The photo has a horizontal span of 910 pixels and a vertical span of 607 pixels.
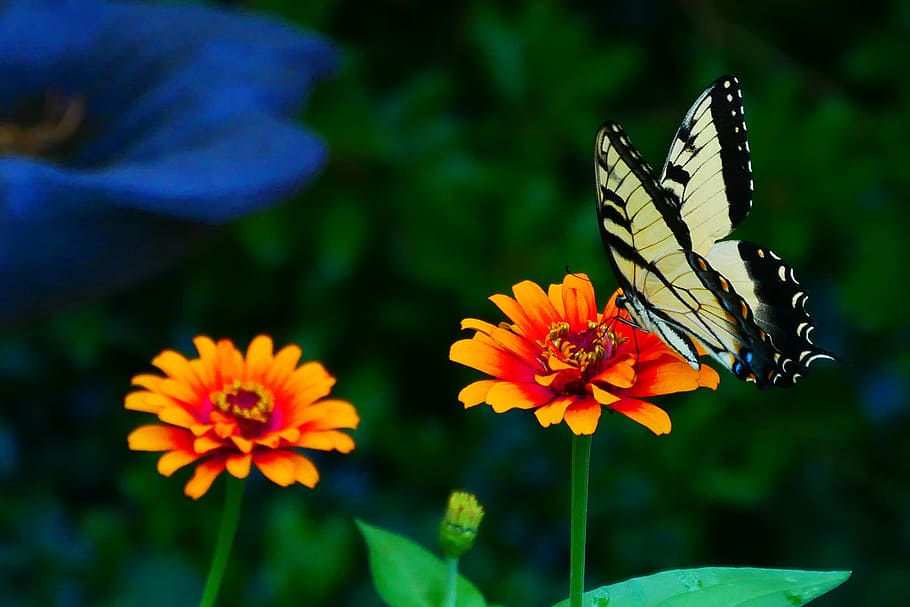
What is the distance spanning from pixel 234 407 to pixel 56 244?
48cm

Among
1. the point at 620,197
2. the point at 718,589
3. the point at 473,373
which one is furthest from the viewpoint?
the point at 473,373

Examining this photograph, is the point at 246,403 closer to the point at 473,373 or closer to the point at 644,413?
the point at 644,413

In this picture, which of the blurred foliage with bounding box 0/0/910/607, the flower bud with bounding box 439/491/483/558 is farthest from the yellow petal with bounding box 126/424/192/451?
the blurred foliage with bounding box 0/0/910/607

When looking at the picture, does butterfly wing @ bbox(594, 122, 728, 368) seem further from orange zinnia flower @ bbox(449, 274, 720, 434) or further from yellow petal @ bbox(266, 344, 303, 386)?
yellow petal @ bbox(266, 344, 303, 386)

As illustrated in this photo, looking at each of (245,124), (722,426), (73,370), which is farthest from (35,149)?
(722,426)

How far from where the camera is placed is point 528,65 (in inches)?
51.9

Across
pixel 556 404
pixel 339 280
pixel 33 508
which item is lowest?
pixel 556 404

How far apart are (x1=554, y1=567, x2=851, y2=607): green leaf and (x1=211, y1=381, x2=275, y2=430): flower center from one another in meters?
0.14

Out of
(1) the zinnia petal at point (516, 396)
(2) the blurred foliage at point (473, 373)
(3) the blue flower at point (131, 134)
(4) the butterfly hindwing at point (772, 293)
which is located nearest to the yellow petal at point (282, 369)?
(1) the zinnia petal at point (516, 396)

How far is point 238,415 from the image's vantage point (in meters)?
0.44

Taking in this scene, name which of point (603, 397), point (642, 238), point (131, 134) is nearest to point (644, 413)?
point (603, 397)

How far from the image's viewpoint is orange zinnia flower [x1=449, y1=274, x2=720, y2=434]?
0.39m

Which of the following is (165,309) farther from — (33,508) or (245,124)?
(245,124)

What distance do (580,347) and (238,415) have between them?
0.14 meters
